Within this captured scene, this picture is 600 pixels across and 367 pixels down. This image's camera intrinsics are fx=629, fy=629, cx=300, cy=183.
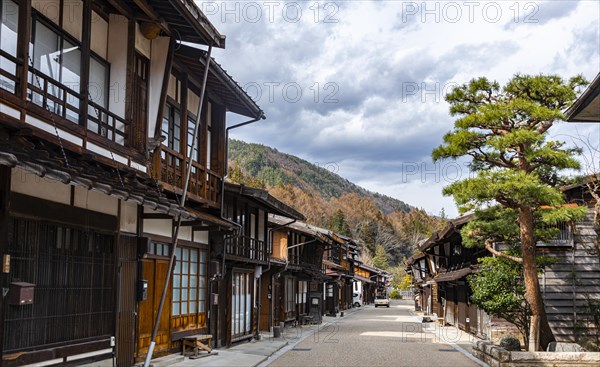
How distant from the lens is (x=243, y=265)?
23609mm

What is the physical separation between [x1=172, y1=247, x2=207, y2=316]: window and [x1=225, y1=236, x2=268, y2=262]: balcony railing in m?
1.59

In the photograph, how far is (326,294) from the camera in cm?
5219

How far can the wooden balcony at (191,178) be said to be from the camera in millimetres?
15789

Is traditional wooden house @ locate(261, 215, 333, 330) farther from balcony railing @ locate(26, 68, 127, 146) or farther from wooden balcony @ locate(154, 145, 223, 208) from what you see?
balcony railing @ locate(26, 68, 127, 146)

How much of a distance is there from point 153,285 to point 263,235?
12.0 metres

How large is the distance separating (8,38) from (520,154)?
12.6 metres

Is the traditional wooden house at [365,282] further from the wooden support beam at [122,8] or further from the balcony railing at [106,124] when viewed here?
the wooden support beam at [122,8]

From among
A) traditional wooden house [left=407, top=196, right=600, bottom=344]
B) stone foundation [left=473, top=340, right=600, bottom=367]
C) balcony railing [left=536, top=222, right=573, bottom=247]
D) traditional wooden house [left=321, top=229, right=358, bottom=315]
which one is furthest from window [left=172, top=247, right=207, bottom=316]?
traditional wooden house [left=321, top=229, right=358, bottom=315]

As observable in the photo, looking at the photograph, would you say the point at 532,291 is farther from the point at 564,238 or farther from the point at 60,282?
the point at 60,282

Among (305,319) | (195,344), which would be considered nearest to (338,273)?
(305,319)

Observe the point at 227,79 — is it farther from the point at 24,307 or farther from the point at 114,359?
the point at 24,307

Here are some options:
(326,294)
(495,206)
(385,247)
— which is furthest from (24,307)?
(385,247)

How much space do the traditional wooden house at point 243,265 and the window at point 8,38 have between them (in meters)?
11.2

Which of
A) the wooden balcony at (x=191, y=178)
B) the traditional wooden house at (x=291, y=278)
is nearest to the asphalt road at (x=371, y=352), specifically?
the traditional wooden house at (x=291, y=278)
